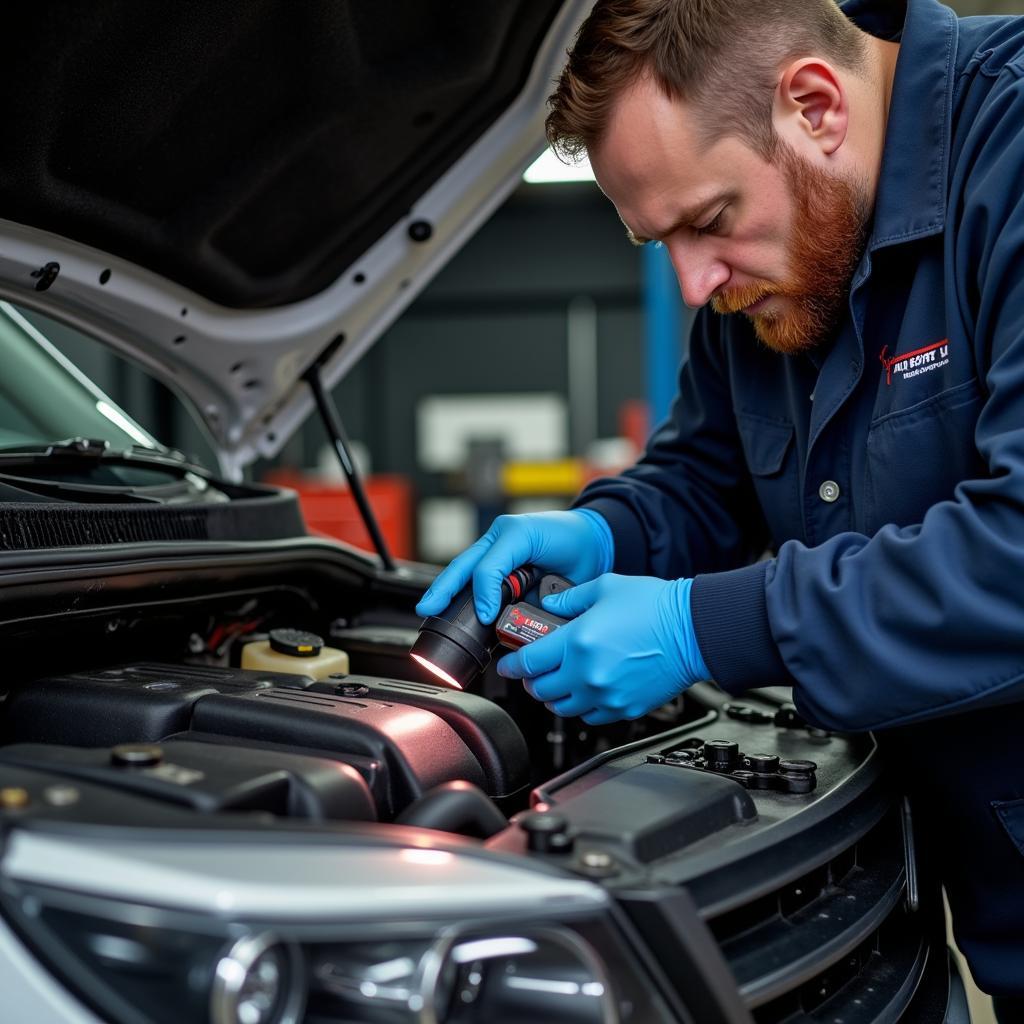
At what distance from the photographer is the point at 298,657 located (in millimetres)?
1338

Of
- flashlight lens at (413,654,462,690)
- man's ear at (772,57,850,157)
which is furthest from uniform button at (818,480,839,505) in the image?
flashlight lens at (413,654,462,690)

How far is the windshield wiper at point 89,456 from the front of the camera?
1381 mm

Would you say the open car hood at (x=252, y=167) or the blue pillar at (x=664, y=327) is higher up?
the open car hood at (x=252, y=167)

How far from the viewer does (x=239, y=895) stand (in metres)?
0.64

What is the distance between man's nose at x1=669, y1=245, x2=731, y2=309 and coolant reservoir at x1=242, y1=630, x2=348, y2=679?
622mm

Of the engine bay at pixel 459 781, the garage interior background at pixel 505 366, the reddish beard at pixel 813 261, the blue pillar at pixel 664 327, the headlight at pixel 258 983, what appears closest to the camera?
the headlight at pixel 258 983

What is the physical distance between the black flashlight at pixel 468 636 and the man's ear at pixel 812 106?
0.60 meters

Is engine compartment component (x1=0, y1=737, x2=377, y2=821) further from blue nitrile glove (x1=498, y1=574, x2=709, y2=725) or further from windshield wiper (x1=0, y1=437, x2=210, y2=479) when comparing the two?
windshield wiper (x1=0, y1=437, x2=210, y2=479)

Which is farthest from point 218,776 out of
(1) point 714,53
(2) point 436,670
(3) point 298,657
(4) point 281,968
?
(1) point 714,53

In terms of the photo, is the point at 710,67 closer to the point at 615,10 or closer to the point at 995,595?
the point at 615,10

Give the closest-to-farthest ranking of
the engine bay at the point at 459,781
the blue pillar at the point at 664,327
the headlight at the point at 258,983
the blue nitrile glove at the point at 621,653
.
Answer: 1. the headlight at the point at 258,983
2. the engine bay at the point at 459,781
3. the blue nitrile glove at the point at 621,653
4. the blue pillar at the point at 664,327

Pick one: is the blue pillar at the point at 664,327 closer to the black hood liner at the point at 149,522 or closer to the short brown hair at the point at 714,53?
the black hood liner at the point at 149,522

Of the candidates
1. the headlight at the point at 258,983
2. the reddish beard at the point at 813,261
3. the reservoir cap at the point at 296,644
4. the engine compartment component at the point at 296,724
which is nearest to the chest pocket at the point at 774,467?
the reddish beard at the point at 813,261

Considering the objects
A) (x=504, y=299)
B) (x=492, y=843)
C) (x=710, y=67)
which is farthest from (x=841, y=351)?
(x=504, y=299)
